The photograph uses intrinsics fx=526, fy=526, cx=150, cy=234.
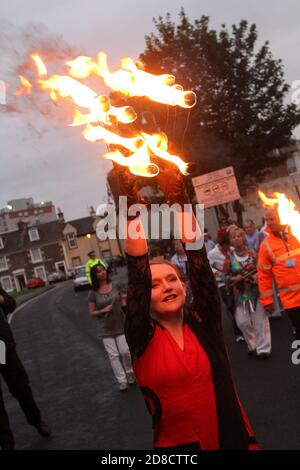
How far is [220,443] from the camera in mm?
2598

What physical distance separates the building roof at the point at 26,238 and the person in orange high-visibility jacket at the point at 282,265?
79476 mm

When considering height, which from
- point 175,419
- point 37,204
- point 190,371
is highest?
point 37,204

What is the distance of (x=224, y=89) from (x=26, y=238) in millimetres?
64277

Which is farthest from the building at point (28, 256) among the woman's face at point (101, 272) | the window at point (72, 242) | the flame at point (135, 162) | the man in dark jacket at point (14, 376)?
the flame at point (135, 162)

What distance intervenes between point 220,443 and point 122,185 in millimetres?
1359

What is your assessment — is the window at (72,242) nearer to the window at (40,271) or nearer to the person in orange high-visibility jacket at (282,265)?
the window at (40,271)

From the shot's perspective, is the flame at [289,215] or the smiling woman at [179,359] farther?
the flame at [289,215]

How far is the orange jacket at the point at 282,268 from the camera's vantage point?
18.7ft

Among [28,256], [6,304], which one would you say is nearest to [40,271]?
[28,256]

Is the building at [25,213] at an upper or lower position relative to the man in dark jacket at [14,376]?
upper

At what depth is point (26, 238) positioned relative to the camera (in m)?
84.9
